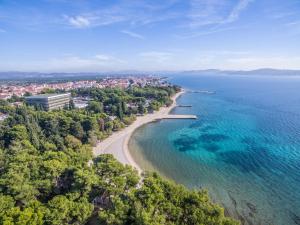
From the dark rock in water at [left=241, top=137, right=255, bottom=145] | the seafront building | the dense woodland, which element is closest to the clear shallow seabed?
the dark rock in water at [left=241, top=137, right=255, bottom=145]

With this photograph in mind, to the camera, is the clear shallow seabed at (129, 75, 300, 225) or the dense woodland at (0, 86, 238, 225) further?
the clear shallow seabed at (129, 75, 300, 225)

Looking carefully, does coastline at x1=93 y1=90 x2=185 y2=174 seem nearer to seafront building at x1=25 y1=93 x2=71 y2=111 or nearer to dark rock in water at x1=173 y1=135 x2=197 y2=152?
dark rock in water at x1=173 y1=135 x2=197 y2=152

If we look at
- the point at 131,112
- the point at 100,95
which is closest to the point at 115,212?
the point at 131,112

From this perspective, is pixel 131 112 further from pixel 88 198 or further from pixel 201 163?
pixel 88 198

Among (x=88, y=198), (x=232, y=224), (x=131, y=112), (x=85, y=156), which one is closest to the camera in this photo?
(x=232, y=224)

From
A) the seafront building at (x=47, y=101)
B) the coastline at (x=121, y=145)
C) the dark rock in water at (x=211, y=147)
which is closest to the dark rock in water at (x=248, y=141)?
the dark rock in water at (x=211, y=147)

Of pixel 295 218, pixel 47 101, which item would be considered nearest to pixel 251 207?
pixel 295 218

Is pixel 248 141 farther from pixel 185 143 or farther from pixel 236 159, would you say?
pixel 185 143
